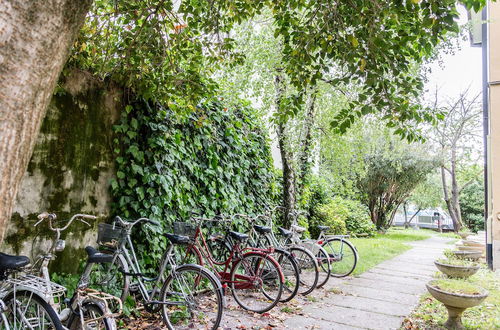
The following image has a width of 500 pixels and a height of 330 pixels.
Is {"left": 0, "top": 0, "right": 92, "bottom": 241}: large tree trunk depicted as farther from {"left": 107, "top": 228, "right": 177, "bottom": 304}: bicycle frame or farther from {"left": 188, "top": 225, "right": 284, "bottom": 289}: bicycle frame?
{"left": 188, "top": 225, "right": 284, "bottom": 289}: bicycle frame

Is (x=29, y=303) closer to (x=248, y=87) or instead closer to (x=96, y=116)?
(x=96, y=116)

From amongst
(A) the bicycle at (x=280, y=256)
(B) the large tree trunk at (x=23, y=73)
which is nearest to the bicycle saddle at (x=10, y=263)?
(B) the large tree trunk at (x=23, y=73)

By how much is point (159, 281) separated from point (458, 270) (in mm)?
4436

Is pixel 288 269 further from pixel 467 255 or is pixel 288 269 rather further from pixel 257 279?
pixel 467 255

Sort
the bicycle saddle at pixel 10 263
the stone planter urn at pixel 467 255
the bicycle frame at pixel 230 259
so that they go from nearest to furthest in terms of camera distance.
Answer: the bicycle saddle at pixel 10 263
the bicycle frame at pixel 230 259
the stone planter urn at pixel 467 255

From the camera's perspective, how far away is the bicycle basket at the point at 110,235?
12.6ft

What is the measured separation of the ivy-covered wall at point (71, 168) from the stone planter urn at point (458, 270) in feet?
16.6

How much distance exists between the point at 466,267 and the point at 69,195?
18.3ft

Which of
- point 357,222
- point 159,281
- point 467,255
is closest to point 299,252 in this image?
point 159,281

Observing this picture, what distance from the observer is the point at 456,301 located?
396cm

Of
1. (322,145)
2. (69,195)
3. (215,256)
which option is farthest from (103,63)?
(322,145)

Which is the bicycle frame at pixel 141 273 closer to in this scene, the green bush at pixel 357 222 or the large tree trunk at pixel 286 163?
the large tree trunk at pixel 286 163

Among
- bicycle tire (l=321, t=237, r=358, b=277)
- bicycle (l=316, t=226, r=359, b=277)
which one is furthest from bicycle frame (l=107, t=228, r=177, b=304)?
bicycle tire (l=321, t=237, r=358, b=277)

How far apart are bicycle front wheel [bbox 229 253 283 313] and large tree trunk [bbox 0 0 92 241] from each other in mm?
3294
